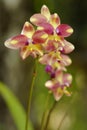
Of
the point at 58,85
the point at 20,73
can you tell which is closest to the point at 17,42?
the point at 58,85

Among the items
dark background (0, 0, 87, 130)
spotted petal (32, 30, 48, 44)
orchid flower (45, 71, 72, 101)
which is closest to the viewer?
spotted petal (32, 30, 48, 44)

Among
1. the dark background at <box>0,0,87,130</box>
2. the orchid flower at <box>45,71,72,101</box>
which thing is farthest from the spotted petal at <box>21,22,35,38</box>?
the dark background at <box>0,0,87,130</box>

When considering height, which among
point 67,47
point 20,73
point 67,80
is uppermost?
point 67,47

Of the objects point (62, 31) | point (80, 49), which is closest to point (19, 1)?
point (62, 31)

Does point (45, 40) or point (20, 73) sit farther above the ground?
point (45, 40)

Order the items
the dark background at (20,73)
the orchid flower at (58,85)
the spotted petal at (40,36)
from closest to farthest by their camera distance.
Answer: the spotted petal at (40,36), the orchid flower at (58,85), the dark background at (20,73)

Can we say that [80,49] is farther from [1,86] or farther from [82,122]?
[1,86]

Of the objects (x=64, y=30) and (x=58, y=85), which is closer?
(x=64, y=30)

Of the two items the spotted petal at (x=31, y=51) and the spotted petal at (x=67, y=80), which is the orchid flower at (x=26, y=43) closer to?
the spotted petal at (x=31, y=51)

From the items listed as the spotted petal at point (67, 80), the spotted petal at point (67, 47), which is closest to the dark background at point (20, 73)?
the spotted petal at point (67, 80)

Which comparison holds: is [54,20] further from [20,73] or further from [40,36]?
[20,73]

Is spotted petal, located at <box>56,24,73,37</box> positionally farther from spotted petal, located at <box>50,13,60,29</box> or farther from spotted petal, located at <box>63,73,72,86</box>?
spotted petal, located at <box>63,73,72,86</box>
